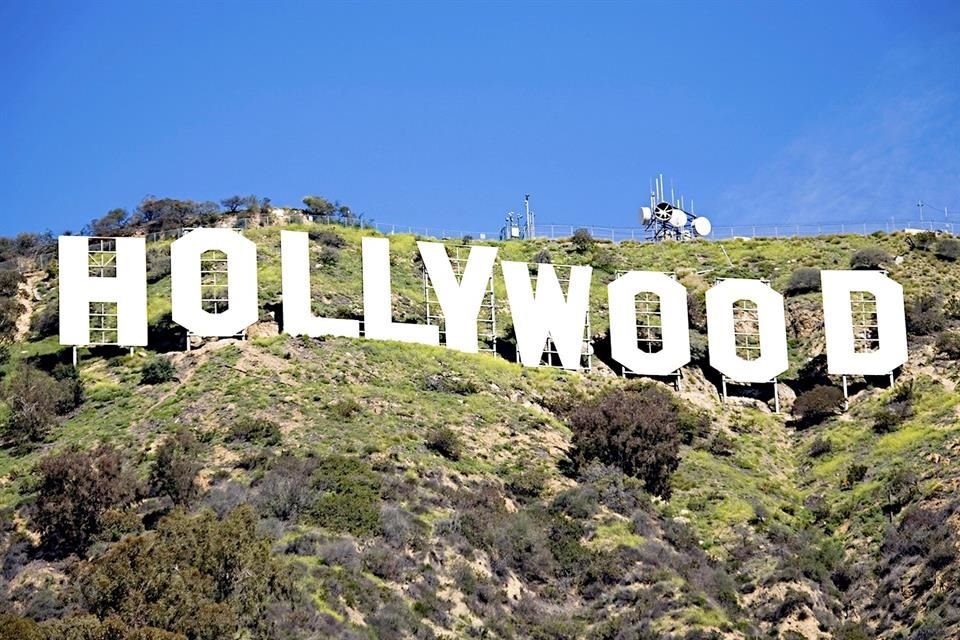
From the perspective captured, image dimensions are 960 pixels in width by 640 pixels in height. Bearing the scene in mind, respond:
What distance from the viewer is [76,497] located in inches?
2324

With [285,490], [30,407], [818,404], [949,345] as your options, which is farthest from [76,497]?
[949,345]

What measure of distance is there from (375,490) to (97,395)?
1463 cm

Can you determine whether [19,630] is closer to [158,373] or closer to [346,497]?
[346,497]

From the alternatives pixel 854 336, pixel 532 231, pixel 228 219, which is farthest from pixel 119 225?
pixel 854 336

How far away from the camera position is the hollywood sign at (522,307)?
2894 inches

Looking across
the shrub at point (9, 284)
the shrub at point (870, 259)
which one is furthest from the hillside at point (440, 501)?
the shrub at point (870, 259)

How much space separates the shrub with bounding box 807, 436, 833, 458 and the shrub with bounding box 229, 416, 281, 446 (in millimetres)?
21247

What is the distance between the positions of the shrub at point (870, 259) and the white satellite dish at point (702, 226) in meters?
9.68

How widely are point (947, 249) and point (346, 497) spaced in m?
43.8

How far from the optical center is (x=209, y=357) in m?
72.9

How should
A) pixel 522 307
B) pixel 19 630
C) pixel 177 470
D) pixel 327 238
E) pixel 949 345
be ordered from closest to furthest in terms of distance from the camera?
pixel 19 630 < pixel 177 470 < pixel 522 307 < pixel 949 345 < pixel 327 238

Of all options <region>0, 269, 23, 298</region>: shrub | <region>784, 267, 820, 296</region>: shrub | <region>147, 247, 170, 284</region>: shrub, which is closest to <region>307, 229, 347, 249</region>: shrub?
<region>147, 247, 170, 284</region>: shrub

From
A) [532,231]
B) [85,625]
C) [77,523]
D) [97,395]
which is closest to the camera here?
[85,625]

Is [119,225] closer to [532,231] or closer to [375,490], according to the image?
[532,231]
